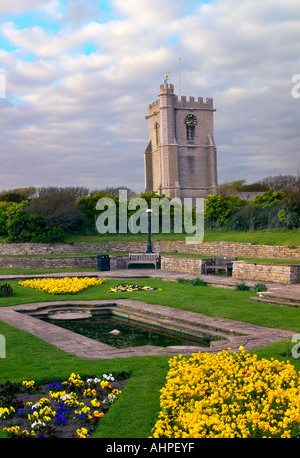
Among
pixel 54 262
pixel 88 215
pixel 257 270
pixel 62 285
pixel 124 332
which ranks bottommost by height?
pixel 124 332

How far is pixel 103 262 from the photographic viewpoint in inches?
877

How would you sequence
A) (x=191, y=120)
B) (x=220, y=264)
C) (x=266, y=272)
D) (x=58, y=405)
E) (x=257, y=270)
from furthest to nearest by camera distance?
(x=191, y=120)
(x=220, y=264)
(x=257, y=270)
(x=266, y=272)
(x=58, y=405)

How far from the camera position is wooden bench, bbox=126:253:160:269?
22844 millimetres

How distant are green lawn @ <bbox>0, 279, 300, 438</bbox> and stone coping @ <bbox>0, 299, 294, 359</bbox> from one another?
0.34 m

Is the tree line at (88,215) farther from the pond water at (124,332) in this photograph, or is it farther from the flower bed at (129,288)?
the pond water at (124,332)

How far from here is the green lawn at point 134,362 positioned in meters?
5.05

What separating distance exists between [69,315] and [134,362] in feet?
17.8

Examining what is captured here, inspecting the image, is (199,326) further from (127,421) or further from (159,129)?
(159,129)

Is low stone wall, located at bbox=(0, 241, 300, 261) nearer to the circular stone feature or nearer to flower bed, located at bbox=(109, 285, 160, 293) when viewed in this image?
flower bed, located at bbox=(109, 285, 160, 293)

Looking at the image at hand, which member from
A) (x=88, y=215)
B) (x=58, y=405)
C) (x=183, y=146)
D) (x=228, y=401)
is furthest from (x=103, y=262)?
(x=183, y=146)

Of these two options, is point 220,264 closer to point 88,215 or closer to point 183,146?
point 88,215

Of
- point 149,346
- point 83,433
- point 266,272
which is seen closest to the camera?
point 83,433

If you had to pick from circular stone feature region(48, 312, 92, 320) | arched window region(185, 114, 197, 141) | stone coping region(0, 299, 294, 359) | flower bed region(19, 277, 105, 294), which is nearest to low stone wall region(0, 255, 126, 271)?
flower bed region(19, 277, 105, 294)

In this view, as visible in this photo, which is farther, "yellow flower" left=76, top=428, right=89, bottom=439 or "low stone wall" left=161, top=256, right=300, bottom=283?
"low stone wall" left=161, top=256, right=300, bottom=283
